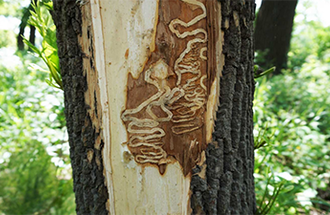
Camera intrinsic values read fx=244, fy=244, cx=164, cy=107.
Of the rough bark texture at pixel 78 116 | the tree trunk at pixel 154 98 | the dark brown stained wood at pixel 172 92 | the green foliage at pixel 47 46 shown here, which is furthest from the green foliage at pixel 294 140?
the green foliage at pixel 47 46

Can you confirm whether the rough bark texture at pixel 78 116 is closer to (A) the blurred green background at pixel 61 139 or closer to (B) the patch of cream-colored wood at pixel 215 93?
(A) the blurred green background at pixel 61 139

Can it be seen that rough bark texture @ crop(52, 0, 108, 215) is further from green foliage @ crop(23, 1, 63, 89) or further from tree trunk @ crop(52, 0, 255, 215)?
green foliage @ crop(23, 1, 63, 89)

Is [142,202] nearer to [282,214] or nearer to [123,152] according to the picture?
[123,152]

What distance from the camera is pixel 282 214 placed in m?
1.79

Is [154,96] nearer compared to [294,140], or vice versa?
[154,96]

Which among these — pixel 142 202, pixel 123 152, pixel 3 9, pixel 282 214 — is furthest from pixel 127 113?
pixel 3 9

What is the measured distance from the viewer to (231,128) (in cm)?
99

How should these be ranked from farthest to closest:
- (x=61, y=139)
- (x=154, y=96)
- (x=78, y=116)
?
(x=61, y=139) → (x=78, y=116) → (x=154, y=96)

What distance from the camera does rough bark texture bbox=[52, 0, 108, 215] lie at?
2.89 feet

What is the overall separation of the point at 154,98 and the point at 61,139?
1557 millimetres

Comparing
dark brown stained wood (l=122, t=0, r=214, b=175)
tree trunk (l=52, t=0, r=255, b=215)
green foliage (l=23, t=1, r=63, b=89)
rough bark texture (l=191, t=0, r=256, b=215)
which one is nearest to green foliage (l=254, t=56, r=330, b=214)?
rough bark texture (l=191, t=0, r=256, b=215)

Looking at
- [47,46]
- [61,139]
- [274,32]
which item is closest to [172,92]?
[47,46]

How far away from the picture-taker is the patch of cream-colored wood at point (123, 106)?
0.78m

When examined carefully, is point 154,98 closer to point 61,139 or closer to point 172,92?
point 172,92
